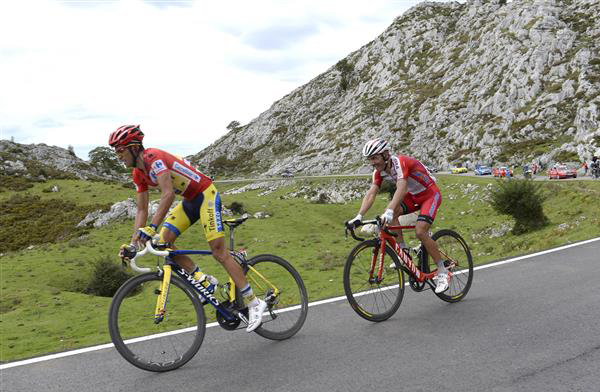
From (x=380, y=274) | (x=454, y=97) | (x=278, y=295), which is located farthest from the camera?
(x=454, y=97)

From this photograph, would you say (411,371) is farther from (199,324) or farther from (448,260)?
(448,260)

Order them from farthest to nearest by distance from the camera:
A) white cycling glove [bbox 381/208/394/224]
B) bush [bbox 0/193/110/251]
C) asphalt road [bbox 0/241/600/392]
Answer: bush [bbox 0/193/110/251] → white cycling glove [bbox 381/208/394/224] → asphalt road [bbox 0/241/600/392]

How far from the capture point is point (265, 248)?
30.5 meters

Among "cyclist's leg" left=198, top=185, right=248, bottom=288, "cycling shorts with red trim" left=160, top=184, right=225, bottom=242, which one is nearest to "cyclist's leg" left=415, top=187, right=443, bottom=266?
"cyclist's leg" left=198, top=185, right=248, bottom=288

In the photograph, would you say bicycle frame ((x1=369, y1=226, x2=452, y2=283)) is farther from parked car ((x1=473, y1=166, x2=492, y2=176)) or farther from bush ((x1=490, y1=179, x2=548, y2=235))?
parked car ((x1=473, y1=166, x2=492, y2=176))

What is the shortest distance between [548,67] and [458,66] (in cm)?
3254

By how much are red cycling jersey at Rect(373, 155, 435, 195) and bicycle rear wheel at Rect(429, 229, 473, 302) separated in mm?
872

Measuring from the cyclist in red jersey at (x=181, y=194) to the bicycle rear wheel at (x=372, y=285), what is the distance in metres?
1.51

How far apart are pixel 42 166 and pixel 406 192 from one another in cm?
7931

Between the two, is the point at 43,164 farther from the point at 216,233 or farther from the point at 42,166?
the point at 216,233

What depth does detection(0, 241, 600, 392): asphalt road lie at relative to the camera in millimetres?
4328

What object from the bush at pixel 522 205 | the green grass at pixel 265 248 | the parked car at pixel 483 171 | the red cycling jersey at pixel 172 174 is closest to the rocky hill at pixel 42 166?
the green grass at pixel 265 248

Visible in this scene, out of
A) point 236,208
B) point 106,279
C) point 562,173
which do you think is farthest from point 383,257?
point 562,173

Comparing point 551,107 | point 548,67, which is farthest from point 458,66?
point 551,107
